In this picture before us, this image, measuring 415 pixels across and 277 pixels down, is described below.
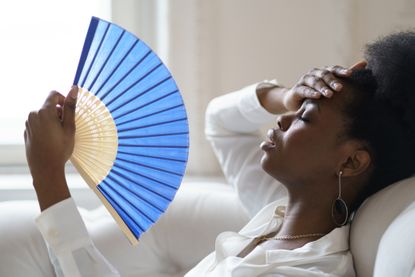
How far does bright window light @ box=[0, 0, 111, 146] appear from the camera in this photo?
203 cm

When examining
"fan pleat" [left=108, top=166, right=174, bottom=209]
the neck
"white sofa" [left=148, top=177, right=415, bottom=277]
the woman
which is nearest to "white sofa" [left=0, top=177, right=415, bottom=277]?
"white sofa" [left=148, top=177, right=415, bottom=277]

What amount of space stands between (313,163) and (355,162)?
0.08 m

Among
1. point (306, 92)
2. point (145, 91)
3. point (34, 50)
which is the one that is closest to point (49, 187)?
point (145, 91)

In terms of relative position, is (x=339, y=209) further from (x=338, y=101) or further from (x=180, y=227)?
(x=180, y=227)

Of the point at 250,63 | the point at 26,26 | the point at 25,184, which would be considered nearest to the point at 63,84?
the point at 26,26

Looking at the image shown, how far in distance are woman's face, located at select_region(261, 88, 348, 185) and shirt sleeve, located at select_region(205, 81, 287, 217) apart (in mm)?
295

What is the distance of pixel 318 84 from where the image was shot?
1196 mm

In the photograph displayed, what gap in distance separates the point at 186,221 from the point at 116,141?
1.78 feet

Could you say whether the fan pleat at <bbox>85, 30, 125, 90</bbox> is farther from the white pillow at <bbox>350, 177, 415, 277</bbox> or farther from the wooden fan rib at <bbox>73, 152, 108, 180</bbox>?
the white pillow at <bbox>350, 177, 415, 277</bbox>

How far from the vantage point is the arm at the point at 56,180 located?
102cm

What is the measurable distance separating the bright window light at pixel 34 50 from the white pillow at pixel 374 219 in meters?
1.24

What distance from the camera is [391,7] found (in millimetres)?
1831

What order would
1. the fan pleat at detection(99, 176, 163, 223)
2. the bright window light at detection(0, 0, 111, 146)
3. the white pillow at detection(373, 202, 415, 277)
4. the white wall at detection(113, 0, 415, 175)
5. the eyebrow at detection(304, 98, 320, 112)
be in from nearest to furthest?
the white pillow at detection(373, 202, 415, 277) < the fan pleat at detection(99, 176, 163, 223) < the eyebrow at detection(304, 98, 320, 112) < the white wall at detection(113, 0, 415, 175) < the bright window light at detection(0, 0, 111, 146)

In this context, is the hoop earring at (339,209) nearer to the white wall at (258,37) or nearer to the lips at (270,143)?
the lips at (270,143)
